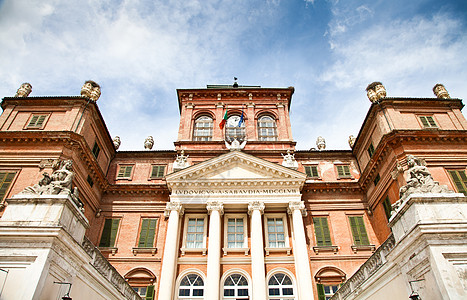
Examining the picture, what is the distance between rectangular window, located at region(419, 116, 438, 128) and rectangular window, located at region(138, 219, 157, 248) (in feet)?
65.5

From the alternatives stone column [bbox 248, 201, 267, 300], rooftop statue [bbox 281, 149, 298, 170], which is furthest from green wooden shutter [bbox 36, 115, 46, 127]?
rooftop statue [bbox 281, 149, 298, 170]

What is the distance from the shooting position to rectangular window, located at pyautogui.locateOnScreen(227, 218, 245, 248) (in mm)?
22109

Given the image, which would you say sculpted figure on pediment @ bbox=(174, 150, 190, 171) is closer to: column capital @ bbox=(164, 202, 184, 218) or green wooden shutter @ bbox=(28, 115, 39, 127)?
column capital @ bbox=(164, 202, 184, 218)

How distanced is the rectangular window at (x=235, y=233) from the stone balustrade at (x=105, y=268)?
857 cm

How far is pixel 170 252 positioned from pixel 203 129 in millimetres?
12118

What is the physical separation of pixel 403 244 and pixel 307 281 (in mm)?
11298

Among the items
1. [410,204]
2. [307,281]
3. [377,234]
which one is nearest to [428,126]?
[377,234]

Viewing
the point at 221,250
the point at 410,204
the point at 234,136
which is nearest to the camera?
the point at 410,204

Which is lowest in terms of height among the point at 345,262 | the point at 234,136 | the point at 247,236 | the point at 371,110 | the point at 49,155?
the point at 345,262

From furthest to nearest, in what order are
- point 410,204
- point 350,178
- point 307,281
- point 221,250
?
point 350,178 < point 221,250 < point 307,281 < point 410,204

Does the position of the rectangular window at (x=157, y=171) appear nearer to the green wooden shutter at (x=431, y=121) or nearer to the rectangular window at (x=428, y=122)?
the rectangular window at (x=428, y=122)

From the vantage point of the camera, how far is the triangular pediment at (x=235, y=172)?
22.9m

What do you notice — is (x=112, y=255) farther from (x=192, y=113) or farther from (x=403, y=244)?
(x=403, y=244)

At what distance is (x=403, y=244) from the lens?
30.3 feet
